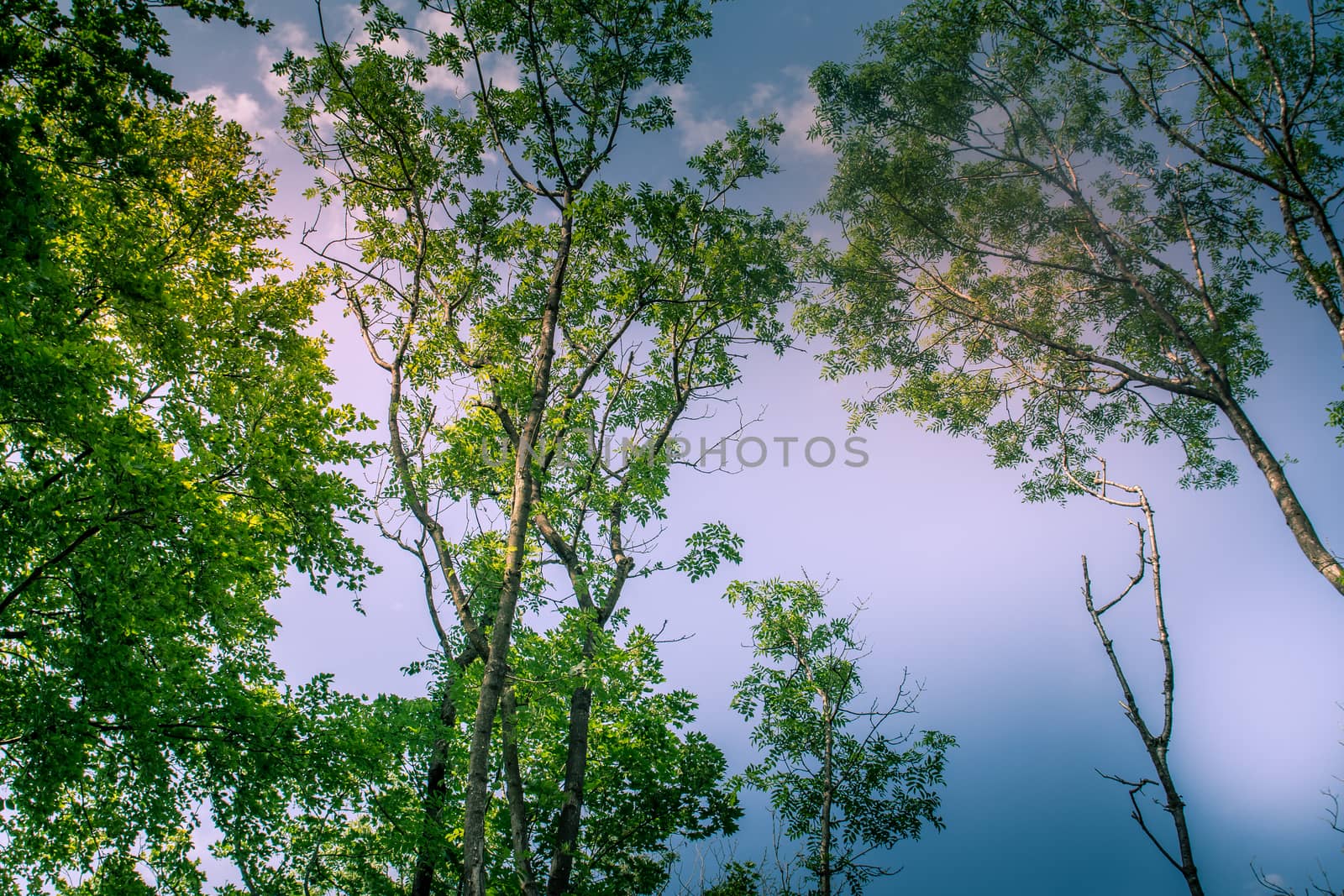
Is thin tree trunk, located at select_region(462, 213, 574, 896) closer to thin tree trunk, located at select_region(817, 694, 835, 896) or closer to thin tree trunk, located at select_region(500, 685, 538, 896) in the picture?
thin tree trunk, located at select_region(500, 685, 538, 896)

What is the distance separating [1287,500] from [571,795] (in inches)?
452

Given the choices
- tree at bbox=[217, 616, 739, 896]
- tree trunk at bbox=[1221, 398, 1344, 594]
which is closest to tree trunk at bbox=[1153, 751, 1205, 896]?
tree trunk at bbox=[1221, 398, 1344, 594]

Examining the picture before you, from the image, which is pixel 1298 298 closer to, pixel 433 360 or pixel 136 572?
pixel 433 360

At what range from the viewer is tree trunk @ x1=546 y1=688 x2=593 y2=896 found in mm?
8781

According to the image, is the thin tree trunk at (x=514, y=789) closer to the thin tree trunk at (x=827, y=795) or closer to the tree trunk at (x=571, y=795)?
the tree trunk at (x=571, y=795)

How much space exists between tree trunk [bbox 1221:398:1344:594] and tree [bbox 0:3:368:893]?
12961mm

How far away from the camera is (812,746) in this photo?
41.1 feet

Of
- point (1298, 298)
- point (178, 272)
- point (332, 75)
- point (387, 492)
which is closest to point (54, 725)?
point (387, 492)

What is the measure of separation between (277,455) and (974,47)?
16000 mm

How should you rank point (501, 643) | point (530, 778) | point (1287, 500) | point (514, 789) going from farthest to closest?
point (530, 778) < point (1287, 500) < point (514, 789) < point (501, 643)

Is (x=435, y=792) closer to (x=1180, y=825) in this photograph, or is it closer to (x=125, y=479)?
(x=125, y=479)

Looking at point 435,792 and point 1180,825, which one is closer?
point 1180,825

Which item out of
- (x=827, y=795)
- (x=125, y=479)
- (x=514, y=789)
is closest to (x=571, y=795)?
(x=514, y=789)

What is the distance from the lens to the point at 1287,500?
880 cm
